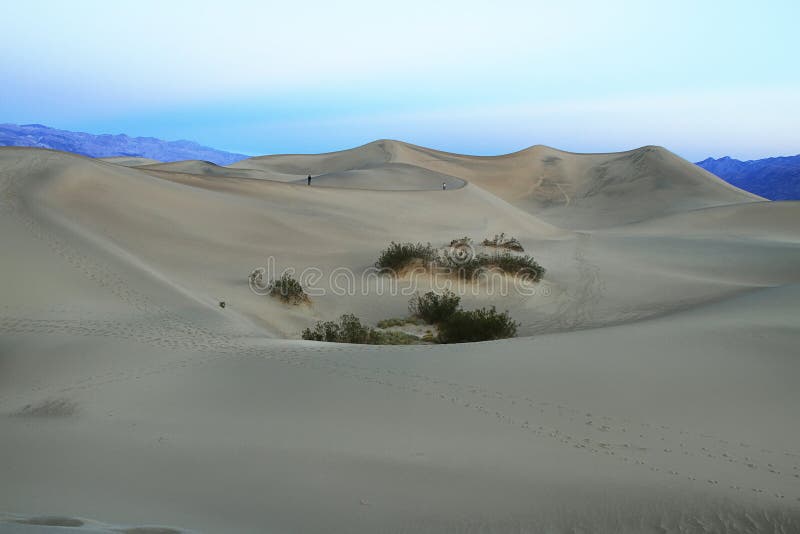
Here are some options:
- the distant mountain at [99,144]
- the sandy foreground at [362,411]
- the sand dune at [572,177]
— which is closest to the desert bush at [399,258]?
the sandy foreground at [362,411]

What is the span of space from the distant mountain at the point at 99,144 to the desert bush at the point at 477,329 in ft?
375

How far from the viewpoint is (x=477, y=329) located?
10.7 metres

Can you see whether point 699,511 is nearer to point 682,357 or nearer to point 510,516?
point 510,516

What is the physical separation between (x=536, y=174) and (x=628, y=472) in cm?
5526

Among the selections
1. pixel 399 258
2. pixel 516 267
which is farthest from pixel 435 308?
pixel 516 267

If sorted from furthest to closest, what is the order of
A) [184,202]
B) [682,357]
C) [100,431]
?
[184,202] < [682,357] < [100,431]

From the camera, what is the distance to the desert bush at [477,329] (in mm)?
10719

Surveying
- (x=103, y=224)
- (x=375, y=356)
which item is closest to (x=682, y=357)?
(x=375, y=356)

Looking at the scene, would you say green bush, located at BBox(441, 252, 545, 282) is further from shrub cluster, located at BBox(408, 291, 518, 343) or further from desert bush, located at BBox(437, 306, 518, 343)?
desert bush, located at BBox(437, 306, 518, 343)

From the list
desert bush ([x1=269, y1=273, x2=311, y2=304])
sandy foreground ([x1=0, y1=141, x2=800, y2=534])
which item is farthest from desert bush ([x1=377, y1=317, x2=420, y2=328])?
desert bush ([x1=269, y1=273, x2=311, y2=304])

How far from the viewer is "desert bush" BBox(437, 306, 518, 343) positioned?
10719 millimetres

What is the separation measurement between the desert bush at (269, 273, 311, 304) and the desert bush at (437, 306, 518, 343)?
348 centimetres

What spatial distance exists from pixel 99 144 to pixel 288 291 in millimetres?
164132

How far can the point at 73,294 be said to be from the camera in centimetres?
1013
